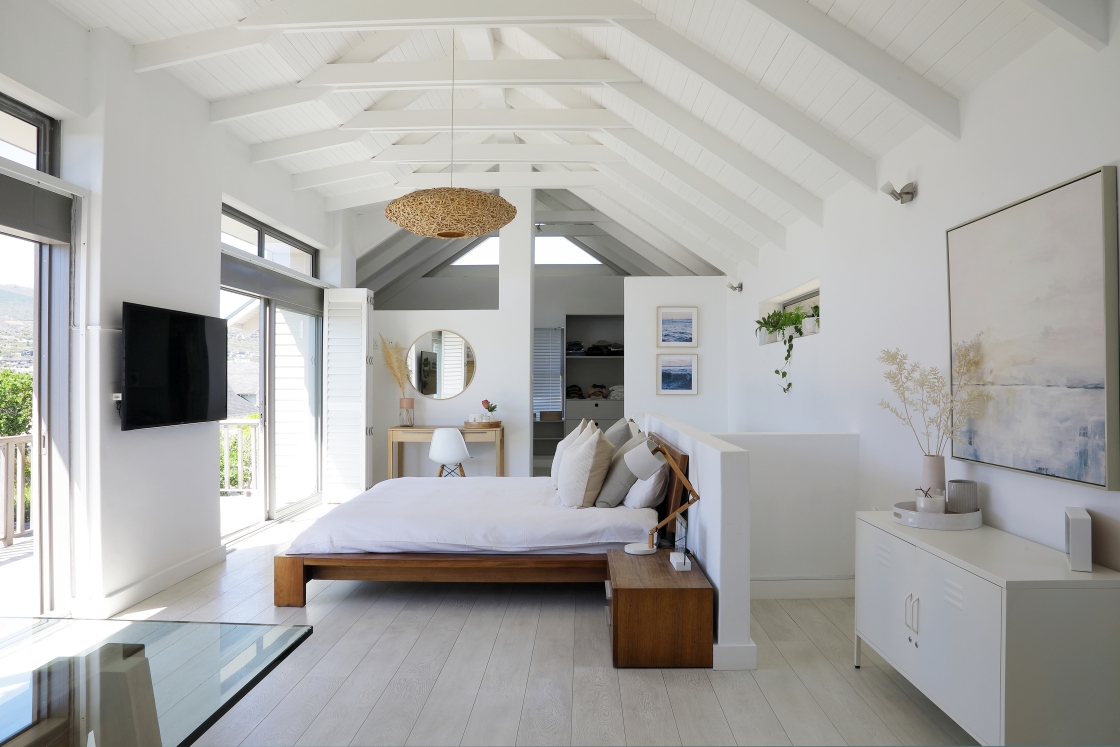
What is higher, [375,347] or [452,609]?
[375,347]

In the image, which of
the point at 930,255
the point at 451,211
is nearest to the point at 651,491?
the point at 930,255

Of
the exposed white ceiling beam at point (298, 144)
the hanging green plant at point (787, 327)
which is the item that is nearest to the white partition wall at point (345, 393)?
the exposed white ceiling beam at point (298, 144)

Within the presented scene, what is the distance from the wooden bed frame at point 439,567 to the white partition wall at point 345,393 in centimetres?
300

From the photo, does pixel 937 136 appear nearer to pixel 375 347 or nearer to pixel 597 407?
pixel 375 347

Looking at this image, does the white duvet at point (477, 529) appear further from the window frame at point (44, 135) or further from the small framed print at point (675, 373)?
the small framed print at point (675, 373)

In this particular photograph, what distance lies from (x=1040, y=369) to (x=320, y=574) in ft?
11.1

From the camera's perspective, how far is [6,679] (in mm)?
1619

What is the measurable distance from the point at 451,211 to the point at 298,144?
65.8 inches

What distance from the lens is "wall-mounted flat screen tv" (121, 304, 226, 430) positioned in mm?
3527

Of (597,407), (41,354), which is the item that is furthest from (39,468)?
(597,407)

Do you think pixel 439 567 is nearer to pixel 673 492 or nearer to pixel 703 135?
pixel 673 492

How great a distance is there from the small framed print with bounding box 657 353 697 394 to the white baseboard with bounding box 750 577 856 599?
3.42 metres

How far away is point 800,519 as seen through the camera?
12.3 feet

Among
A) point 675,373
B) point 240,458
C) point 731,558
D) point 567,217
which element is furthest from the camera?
point 567,217
